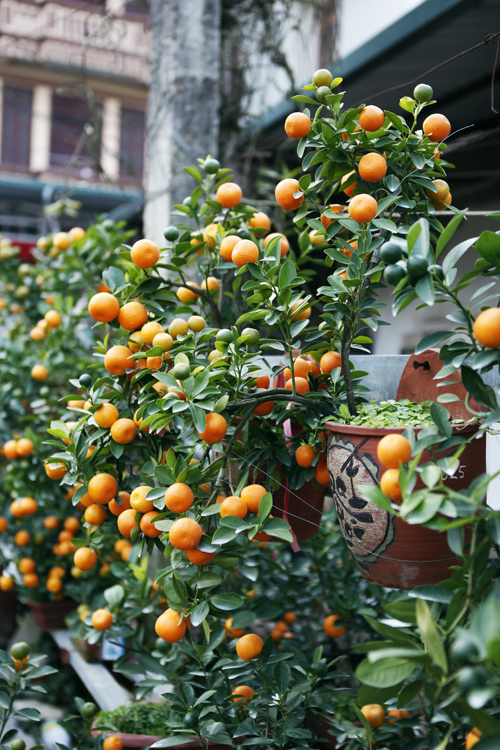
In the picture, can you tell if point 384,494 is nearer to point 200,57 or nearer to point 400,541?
point 400,541

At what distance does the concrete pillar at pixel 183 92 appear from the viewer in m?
Result: 2.20

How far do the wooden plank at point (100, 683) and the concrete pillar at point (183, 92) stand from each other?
61.5 inches

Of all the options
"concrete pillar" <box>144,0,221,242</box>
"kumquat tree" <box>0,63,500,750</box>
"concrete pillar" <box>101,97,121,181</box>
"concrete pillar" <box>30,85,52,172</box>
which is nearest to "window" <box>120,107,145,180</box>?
"concrete pillar" <box>101,97,121,181</box>

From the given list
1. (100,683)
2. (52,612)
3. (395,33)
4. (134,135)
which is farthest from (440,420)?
(134,135)

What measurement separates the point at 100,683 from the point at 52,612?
57 centimetres

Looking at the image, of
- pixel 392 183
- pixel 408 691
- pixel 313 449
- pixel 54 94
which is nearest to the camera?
pixel 408 691

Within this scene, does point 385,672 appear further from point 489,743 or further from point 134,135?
point 134,135

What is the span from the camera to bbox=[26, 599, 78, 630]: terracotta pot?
2336 mm

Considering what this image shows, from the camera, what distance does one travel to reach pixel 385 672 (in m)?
0.58

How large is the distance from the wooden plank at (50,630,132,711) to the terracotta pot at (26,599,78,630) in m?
0.15

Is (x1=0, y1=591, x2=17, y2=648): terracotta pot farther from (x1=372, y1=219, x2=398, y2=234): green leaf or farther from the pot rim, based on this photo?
(x1=372, y1=219, x2=398, y2=234): green leaf

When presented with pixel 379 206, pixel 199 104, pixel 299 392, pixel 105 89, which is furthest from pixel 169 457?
pixel 105 89

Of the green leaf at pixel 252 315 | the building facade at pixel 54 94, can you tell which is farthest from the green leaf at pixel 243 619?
the building facade at pixel 54 94

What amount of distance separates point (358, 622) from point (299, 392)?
0.84m
